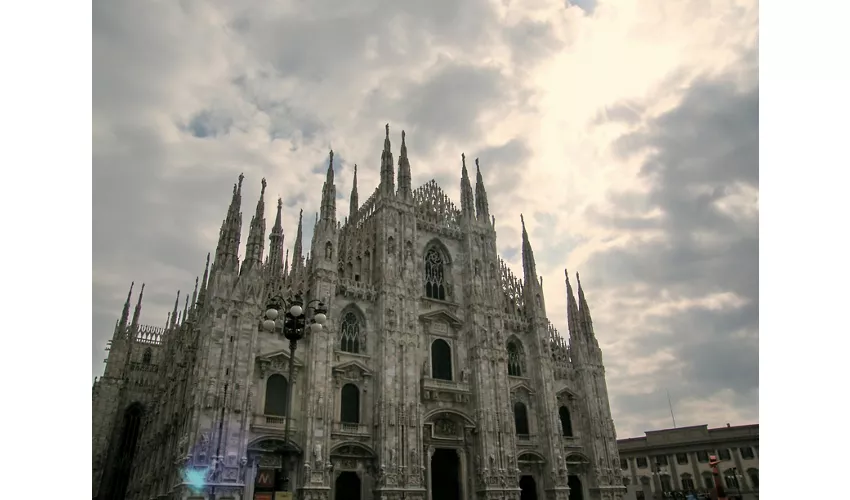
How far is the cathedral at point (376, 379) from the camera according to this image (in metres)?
26.3

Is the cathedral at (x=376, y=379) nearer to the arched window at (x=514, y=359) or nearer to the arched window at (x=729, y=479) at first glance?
the arched window at (x=514, y=359)

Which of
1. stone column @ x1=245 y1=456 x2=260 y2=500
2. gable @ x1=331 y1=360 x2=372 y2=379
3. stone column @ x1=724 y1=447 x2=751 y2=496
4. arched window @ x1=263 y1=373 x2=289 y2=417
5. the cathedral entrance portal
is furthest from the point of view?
stone column @ x1=724 y1=447 x2=751 y2=496

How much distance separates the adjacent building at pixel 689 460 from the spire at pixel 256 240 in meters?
43.5

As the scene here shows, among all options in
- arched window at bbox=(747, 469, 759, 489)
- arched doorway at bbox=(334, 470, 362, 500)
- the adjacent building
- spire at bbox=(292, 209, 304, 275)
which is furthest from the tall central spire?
arched window at bbox=(747, 469, 759, 489)

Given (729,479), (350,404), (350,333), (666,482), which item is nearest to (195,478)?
(350,404)

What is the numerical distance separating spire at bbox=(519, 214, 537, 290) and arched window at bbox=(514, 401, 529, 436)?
9.16m

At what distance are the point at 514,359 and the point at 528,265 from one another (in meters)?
7.89

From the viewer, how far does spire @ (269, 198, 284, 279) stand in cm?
3318

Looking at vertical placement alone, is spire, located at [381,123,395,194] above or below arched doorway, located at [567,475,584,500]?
above

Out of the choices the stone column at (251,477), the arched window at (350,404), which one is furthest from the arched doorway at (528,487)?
the stone column at (251,477)

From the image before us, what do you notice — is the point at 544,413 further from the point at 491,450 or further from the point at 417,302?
the point at 417,302

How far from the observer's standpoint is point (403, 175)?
3906 centimetres

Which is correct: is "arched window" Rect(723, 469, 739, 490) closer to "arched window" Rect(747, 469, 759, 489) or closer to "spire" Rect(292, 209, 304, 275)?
"arched window" Rect(747, 469, 759, 489)

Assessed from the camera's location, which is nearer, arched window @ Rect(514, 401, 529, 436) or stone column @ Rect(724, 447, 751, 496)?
arched window @ Rect(514, 401, 529, 436)
